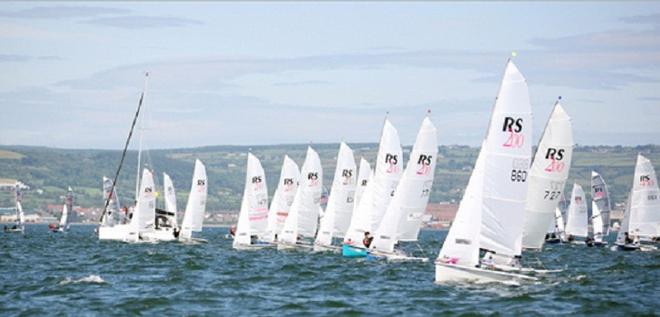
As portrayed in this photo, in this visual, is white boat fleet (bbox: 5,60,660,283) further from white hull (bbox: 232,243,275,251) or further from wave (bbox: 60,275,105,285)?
wave (bbox: 60,275,105,285)

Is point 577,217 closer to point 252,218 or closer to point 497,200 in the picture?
point 252,218

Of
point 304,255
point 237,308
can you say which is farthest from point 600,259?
point 237,308

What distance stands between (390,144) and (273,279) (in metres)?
14.5

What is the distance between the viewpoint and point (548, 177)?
5228cm

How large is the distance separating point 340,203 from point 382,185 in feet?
28.0

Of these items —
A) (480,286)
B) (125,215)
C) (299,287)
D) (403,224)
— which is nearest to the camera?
(480,286)

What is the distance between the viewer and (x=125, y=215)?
10050 cm

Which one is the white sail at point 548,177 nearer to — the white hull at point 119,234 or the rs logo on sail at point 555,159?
the rs logo on sail at point 555,159

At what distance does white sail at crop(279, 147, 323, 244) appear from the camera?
71750 millimetres

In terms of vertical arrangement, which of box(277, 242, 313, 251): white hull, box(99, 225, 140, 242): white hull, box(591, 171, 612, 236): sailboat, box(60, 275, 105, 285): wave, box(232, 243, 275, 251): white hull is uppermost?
box(591, 171, 612, 236): sailboat

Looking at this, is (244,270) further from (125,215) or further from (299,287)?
(125,215)

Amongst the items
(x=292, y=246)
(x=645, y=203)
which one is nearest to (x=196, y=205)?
(x=292, y=246)

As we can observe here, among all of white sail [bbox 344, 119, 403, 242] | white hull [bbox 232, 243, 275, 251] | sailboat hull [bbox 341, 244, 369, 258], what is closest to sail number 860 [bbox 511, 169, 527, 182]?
sailboat hull [bbox 341, 244, 369, 258]

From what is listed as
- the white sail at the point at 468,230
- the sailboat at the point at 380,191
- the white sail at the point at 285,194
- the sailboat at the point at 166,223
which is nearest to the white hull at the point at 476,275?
the white sail at the point at 468,230
